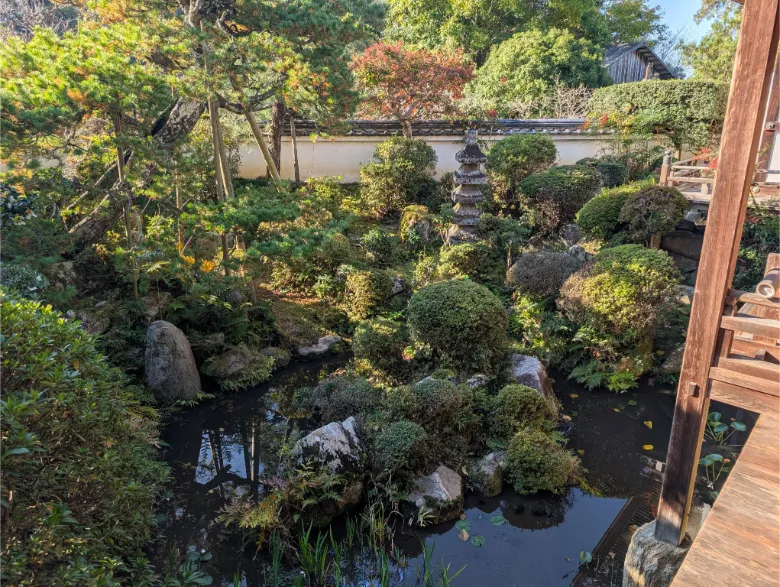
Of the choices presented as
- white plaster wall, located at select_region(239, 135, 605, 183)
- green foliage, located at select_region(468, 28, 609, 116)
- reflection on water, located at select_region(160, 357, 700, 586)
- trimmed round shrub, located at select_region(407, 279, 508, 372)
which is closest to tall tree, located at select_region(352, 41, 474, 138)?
white plaster wall, located at select_region(239, 135, 605, 183)

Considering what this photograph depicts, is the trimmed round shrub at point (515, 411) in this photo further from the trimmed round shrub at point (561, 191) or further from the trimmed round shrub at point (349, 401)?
the trimmed round shrub at point (561, 191)

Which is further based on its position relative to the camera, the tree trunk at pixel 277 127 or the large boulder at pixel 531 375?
the tree trunk at pixel 277 127

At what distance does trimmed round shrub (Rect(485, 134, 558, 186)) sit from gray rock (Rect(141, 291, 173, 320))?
7.66m

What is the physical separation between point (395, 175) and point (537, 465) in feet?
27.1

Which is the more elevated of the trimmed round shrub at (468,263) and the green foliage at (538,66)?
the green foliage at (538,66)

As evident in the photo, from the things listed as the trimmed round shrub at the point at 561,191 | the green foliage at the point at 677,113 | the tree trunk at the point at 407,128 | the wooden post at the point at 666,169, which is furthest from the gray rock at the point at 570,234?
the tree trunk at the point at 407,128

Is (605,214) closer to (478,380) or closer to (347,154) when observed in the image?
(478,380)

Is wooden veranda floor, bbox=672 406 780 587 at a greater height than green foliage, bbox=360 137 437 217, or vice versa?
green foliage, bbox=360 137 437 217

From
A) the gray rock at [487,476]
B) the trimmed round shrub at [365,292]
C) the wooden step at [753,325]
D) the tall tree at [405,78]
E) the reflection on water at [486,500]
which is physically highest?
the tall tree at [405,78]

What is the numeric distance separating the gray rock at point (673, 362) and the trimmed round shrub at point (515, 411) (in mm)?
2465

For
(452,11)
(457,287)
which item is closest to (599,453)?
(457,287)

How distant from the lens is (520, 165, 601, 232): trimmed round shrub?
10609 mm

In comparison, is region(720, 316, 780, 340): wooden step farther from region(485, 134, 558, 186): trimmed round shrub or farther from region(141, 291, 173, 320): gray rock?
region(485, 134, 558, 186): trimmed round shrub

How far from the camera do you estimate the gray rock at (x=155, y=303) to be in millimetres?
7586
